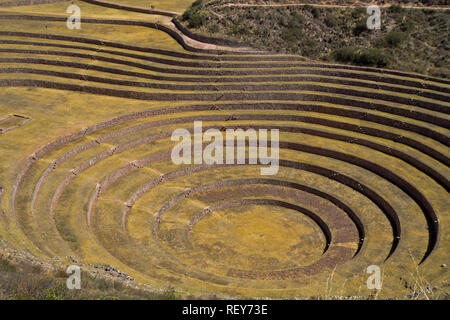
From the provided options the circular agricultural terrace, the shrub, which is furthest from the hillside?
the circular agricultural terrace

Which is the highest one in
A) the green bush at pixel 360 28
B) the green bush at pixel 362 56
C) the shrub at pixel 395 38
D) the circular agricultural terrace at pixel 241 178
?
the green bush at pixel 360 28

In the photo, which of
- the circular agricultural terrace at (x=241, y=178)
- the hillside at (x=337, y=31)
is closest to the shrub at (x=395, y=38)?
the hillside at (x=337, y=31)

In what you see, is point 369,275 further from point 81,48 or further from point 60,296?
point 81,48

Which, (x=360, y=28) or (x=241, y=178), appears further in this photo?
(x=360, y=28)

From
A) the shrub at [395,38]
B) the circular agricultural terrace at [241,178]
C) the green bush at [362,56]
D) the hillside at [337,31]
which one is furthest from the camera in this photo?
the shrub at [395,38]

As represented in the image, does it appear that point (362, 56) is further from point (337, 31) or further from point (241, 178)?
point (241, 178)

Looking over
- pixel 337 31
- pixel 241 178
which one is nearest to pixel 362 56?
pixel 337 31

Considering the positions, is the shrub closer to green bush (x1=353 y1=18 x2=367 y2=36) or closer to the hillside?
the hillside

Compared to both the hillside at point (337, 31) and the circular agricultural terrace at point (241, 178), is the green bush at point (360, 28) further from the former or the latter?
the circular agricultural terrace at point (241, 178)
